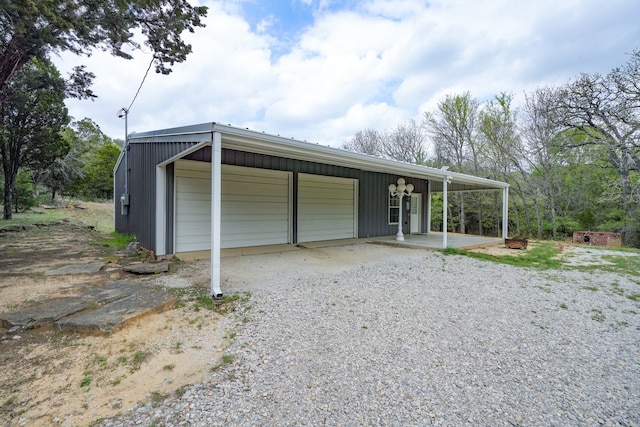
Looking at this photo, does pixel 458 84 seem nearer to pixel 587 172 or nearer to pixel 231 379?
pixel 587 172

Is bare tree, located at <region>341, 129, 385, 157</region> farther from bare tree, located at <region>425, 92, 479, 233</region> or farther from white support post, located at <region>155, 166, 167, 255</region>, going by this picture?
white support post, located at <region>155, 166, 167, 255</region>

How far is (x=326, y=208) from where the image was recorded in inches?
363

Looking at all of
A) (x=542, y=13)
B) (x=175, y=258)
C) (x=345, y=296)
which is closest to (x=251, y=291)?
(x=345, y=296)

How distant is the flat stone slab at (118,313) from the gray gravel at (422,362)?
1.04 meters

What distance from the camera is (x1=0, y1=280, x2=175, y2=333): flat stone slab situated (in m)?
2.76

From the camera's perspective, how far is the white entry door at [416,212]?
39.2ft

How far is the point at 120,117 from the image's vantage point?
29.9ft

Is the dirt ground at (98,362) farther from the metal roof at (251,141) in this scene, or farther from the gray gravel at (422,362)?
the metal roof at (251,141)

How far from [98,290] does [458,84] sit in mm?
17058

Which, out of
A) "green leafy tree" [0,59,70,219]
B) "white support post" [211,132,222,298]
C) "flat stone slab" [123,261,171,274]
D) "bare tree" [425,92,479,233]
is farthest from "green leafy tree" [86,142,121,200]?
A: "white support post" [211,132,222,298]

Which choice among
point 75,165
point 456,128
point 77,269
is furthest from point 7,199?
point 456,128

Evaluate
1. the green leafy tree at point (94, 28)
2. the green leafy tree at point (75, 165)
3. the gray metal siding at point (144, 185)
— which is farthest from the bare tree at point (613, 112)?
the green leafy tree at point (75, 165)

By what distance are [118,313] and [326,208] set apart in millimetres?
6689

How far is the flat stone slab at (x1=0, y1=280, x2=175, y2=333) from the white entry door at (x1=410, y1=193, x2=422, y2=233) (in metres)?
9.90
